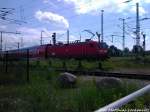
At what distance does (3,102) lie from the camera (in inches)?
433

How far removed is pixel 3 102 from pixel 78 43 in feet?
118

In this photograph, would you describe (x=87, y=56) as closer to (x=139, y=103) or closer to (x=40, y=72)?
(x=40, y=72)

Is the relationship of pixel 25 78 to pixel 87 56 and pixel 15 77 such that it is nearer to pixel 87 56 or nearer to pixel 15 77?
pixel 15 77

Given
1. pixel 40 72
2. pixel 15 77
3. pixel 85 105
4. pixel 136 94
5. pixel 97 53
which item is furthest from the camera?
pixel 97 53

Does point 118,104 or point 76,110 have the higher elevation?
point 118,104

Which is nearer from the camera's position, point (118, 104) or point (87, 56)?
point (118, 104)

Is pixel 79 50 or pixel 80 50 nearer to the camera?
pixel 80 50

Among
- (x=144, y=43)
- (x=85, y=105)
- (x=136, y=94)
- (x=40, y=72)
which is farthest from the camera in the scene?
(x=144, y=43)

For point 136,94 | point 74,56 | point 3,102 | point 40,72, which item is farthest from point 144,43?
point 136,94

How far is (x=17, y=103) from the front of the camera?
10406mm

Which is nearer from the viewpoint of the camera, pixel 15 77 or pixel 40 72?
pixel 15 77

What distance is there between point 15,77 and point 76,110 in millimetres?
10280

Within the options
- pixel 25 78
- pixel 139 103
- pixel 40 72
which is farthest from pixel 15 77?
pixel 139 103

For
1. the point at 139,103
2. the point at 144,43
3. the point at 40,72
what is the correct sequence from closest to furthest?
the point at 139,103, the point at 40,72, the point at 144,43
